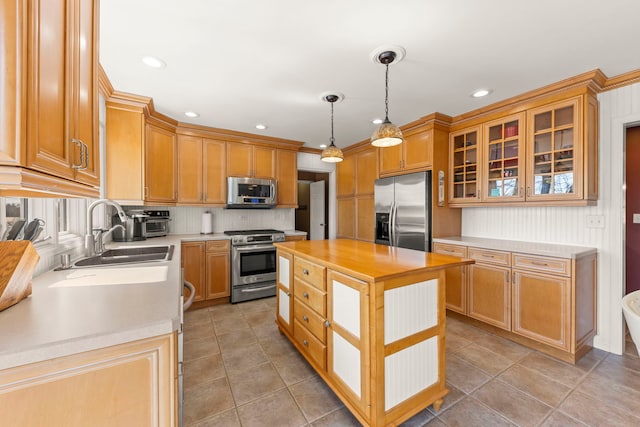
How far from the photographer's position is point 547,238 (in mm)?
2752

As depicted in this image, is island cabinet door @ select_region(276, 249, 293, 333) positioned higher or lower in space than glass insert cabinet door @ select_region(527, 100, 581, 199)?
lower

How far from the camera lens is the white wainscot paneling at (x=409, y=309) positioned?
4.65 ft

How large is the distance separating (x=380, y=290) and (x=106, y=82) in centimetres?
290

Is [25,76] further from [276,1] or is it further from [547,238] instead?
[547,238]

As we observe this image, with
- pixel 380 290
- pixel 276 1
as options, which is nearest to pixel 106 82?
pixel 276 1

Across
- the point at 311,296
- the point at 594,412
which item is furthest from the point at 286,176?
the point at 594,412

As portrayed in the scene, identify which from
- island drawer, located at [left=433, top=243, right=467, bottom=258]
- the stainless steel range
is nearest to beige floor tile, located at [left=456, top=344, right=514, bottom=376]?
island drawer, located at [left=433, top=243, right=467, bottom=258]

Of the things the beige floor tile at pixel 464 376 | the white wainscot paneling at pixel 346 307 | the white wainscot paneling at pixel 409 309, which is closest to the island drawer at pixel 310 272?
the white wainscot paneling at pixel 346 307

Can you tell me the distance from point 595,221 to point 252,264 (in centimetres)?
374

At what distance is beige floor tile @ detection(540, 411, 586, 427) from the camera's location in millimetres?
1535

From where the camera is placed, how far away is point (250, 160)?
4.04 meters

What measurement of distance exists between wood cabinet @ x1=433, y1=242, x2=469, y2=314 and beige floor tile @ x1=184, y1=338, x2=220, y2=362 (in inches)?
98.7

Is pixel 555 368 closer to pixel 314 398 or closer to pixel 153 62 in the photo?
pixel 314 398

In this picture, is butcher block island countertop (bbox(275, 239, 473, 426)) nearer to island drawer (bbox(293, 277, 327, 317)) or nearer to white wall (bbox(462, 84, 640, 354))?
island drawer (bbox(293, 277, 327, 317))
